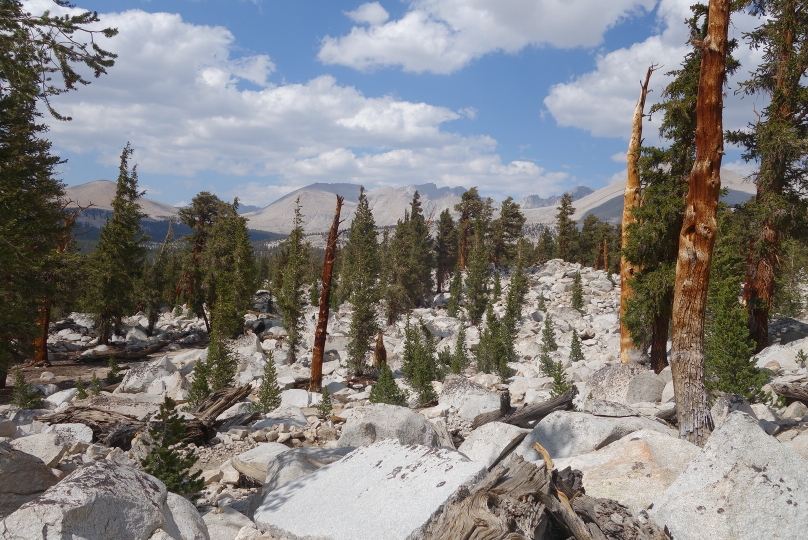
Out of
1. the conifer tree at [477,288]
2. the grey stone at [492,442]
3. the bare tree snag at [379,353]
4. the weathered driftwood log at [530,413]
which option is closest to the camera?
the grey stone at [492,442]

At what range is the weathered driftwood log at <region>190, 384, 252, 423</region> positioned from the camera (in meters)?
9.79

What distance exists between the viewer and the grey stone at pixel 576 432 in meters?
6.65

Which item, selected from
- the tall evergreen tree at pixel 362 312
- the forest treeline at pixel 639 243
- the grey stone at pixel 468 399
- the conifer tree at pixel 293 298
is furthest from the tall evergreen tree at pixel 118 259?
the grey stone at pixel 468 399

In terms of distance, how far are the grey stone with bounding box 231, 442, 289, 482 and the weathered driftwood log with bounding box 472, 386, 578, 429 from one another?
381 centimetres

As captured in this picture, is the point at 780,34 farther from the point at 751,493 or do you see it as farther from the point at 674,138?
the point at 751,493

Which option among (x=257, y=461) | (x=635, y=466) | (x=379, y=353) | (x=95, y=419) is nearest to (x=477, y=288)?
(x=379, y=353)

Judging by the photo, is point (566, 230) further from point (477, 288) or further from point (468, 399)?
point (468, 399)

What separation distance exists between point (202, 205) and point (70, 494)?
113 ft

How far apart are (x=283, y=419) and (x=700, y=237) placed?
874 centimetres

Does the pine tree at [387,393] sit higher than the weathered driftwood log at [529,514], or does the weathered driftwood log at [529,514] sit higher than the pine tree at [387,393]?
the weathered driftwood log at [529,514]

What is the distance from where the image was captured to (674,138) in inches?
526

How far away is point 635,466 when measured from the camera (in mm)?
5211

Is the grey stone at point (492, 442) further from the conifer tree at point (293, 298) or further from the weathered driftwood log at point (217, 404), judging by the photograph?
the conifer tree at point (293, 298)

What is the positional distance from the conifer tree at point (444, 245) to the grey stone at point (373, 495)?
4683 cm
